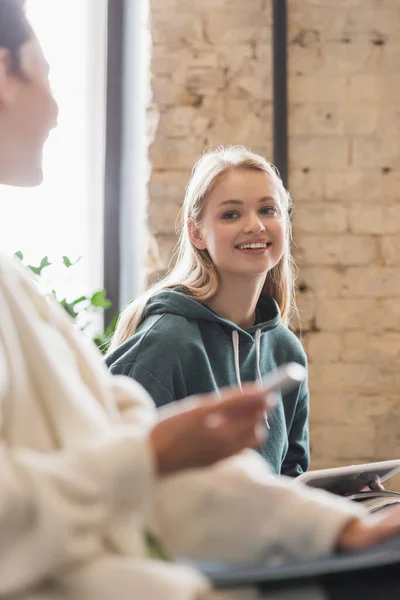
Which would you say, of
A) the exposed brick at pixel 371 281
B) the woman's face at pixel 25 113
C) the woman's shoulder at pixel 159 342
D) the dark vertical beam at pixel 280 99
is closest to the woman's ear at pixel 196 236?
the woman's shoulder at pixel 159 342

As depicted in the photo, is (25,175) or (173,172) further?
(173,172)

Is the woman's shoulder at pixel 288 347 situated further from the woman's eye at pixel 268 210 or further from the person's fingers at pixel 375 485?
the person's fingers at pixel 375 485

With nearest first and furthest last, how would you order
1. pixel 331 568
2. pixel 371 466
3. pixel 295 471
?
1. pixel 331 568
2. pixel 371 466
3. pixel 295 471

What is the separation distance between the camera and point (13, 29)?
83 cm

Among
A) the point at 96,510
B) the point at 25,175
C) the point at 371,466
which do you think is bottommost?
the point at 371,466

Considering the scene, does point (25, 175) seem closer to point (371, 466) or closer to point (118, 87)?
point (371, 466)

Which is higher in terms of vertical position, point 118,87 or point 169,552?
point 118,87

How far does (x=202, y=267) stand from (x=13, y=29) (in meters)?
1.36

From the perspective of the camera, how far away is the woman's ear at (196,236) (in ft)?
7.20

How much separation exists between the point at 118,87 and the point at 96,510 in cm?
277

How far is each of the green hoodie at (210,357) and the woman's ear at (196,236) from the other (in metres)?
0.16

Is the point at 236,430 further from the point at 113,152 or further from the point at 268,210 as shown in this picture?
the point at 113,152

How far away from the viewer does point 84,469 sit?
627mm

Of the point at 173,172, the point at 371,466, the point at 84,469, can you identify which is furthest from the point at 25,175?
the point at 173,172
